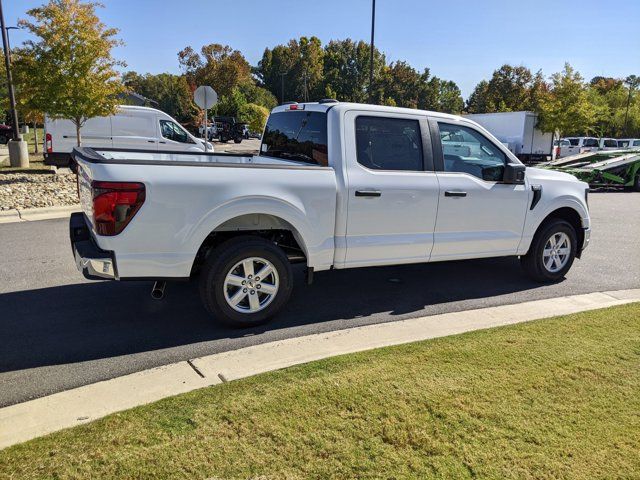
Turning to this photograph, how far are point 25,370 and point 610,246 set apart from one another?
8.39 meters

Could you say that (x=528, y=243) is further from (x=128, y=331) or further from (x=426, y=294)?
(x=128, y=331)

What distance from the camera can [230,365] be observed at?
12.3 feet

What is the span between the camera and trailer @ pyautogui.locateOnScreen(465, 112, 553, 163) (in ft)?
97.3

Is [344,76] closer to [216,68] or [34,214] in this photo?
[216,68]

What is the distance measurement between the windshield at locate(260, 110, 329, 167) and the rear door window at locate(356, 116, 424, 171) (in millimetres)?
349

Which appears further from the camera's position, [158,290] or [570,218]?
[570,218]

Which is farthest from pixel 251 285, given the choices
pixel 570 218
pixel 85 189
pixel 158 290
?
pixel 570 218

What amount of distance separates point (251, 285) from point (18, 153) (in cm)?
1499

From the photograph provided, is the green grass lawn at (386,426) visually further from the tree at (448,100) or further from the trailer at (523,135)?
the tree at (448,100)

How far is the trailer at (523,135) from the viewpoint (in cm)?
2967

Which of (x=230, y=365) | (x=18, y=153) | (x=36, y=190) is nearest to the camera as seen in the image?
(x=230, y=365)

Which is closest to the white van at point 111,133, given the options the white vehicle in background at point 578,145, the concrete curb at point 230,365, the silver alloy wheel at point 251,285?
the silver alloy wheel at point 251,285

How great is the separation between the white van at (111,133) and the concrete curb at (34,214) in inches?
238

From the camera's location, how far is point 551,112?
30.8 metres
